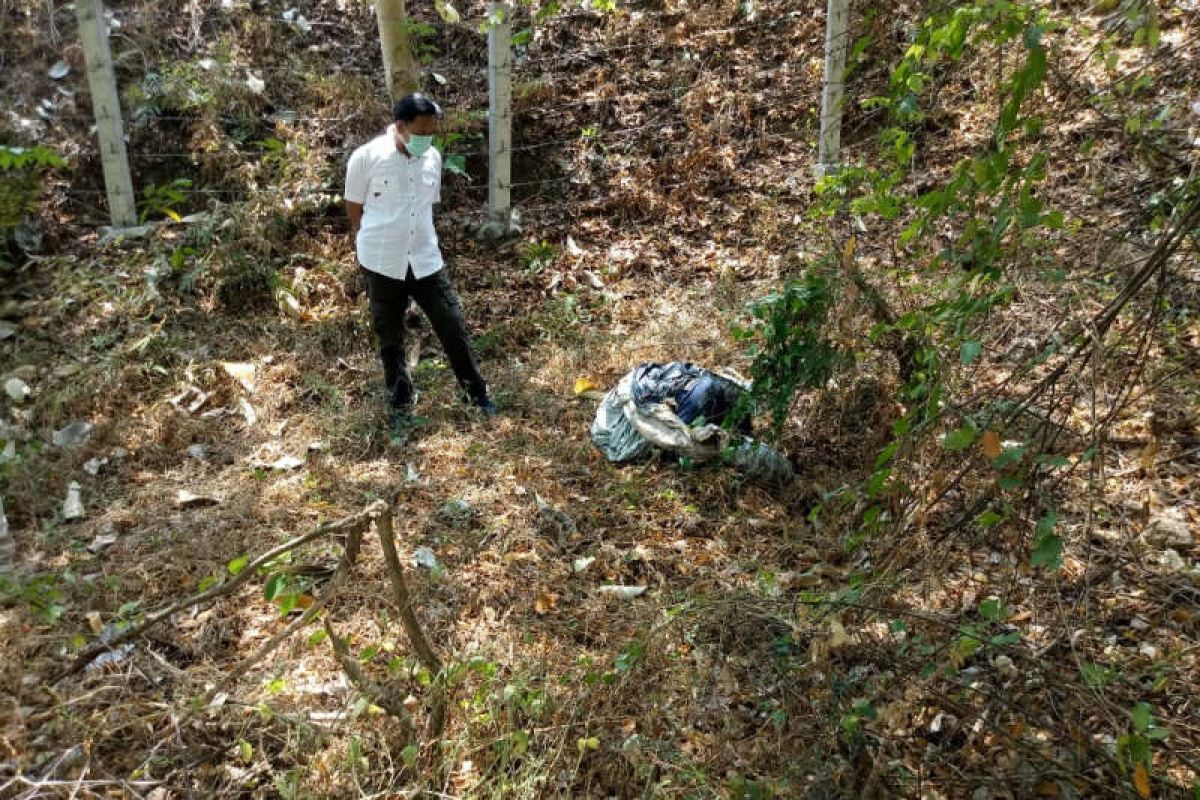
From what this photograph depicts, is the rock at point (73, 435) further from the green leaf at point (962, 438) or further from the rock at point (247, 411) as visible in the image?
the green leaf at point (962, 438)

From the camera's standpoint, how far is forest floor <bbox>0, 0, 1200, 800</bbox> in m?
2.49

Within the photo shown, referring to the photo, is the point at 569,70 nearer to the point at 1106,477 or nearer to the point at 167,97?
the point at 167,97

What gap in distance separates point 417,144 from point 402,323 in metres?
0.89

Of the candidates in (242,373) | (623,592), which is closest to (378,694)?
(623,592)

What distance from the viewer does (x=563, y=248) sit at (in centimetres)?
621

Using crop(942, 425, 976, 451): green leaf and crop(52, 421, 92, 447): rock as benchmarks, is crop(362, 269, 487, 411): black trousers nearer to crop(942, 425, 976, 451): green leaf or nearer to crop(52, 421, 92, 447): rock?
crop(52, 421, 92, 447): rock

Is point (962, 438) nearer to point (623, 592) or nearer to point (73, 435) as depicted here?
point (623, 592)

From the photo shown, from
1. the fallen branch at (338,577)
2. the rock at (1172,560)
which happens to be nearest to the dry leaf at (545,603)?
the fallen branch at (338,577)

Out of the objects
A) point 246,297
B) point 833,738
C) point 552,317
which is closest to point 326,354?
point 246,297

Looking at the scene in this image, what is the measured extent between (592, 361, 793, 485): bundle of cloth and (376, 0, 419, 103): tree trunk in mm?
2730

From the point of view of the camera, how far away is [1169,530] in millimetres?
3340

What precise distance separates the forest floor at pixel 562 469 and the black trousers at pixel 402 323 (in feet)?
0.58

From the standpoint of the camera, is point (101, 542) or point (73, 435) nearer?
point (101, 542)

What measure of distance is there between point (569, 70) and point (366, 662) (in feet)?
18.5
